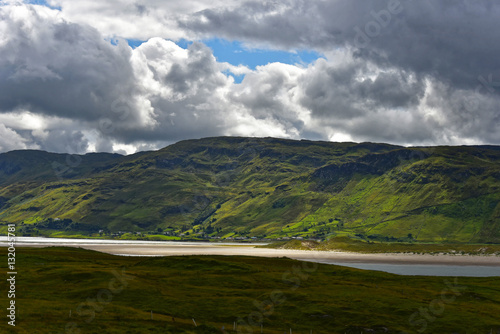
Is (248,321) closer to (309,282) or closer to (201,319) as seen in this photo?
(201,319)

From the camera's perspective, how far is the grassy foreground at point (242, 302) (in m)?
78.9

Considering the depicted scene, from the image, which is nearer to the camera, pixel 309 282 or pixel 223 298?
pixel 223 298

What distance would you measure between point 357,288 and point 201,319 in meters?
47.8

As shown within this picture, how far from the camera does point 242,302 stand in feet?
321

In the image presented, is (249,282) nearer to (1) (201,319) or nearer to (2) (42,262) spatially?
(1) (201,319)

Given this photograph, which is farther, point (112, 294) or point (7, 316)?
point (112, 294)

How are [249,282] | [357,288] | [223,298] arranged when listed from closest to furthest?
[223,298] → [357,288] → [249,282]

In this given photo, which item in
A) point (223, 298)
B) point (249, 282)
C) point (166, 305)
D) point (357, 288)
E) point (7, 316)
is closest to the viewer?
point (7, 316)

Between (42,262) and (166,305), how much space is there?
257 ft

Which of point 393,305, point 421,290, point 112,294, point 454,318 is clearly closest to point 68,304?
point 112,294

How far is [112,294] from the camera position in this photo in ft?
334

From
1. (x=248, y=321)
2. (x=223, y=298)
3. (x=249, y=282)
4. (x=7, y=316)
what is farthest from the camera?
(x=249, y=282)

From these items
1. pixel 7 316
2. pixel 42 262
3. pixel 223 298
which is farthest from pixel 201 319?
pixel 42 262

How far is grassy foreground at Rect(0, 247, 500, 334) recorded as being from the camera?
78.9 metres
